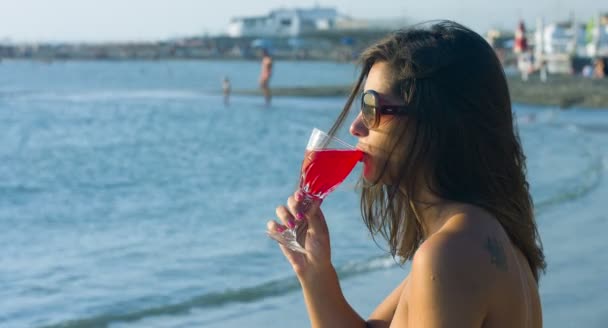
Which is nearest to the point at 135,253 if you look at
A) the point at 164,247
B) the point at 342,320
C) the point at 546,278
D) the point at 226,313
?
the point at 164,247

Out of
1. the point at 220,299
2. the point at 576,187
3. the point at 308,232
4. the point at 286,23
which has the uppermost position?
the point at 308,232

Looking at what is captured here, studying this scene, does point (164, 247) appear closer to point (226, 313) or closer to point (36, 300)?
point (36, 300)

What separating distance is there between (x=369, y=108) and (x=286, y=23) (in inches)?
5057

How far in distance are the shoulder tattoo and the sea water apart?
68 cm

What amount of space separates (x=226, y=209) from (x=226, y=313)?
4.60m

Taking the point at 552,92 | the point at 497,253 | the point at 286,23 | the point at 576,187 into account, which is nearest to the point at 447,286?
the point at 497,253

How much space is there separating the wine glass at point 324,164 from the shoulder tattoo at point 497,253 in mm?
394

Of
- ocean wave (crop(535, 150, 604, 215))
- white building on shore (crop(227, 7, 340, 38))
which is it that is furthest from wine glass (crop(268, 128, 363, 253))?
white building on shore (crop(227, 7, 340, 38))

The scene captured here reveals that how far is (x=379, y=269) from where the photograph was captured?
7.18 metres

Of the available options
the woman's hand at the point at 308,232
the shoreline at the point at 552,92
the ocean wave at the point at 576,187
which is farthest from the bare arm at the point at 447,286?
the shoreline at the point at 552,92

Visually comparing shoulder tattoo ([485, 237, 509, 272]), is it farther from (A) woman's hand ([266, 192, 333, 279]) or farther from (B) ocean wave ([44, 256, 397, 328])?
(B) ocean wave ([44, 256, 397, 328])

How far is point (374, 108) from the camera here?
2.04 metres

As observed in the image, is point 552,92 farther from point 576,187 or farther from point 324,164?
point 324,164

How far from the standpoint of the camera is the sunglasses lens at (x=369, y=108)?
204cm
